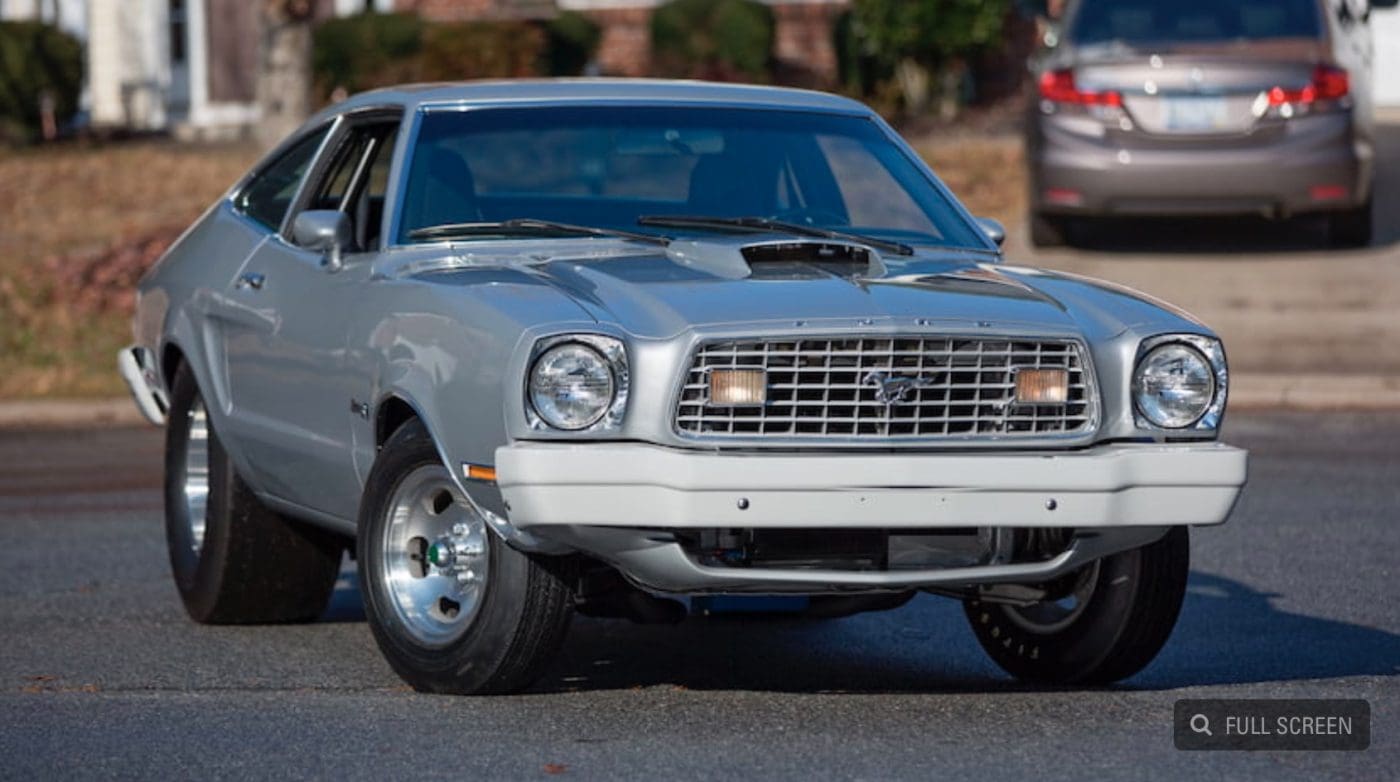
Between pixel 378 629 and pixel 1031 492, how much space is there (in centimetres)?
177

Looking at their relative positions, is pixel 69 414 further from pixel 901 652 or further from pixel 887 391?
pixel 887 391

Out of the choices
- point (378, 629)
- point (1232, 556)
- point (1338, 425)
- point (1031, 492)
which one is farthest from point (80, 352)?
point (1031, 492)

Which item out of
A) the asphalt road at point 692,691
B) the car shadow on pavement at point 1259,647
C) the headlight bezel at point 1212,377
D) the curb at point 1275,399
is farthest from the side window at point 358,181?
the curb at point 1275,399

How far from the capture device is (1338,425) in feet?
46.7

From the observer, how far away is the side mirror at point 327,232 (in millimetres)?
7441

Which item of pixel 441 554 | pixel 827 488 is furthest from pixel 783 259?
pixel 441 554

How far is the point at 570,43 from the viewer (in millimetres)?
29375

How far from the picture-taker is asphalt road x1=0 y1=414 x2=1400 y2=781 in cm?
600

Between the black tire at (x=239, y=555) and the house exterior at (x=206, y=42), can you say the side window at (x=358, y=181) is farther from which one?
the house exterior at (x=206, y=42)

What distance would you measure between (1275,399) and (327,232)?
8.75 m

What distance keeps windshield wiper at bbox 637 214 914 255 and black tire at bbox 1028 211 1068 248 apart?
1036 centimetres

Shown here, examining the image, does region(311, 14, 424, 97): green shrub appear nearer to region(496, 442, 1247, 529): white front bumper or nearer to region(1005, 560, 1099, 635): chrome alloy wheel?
region(1005, 560, 1099, 635): chrome alloy wheel

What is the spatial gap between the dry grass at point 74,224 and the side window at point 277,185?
7.30m

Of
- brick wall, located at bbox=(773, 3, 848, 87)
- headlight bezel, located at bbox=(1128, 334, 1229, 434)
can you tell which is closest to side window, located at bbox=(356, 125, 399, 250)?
headlight bezel, located at bbox=(1128, 334, 1229, 434)
